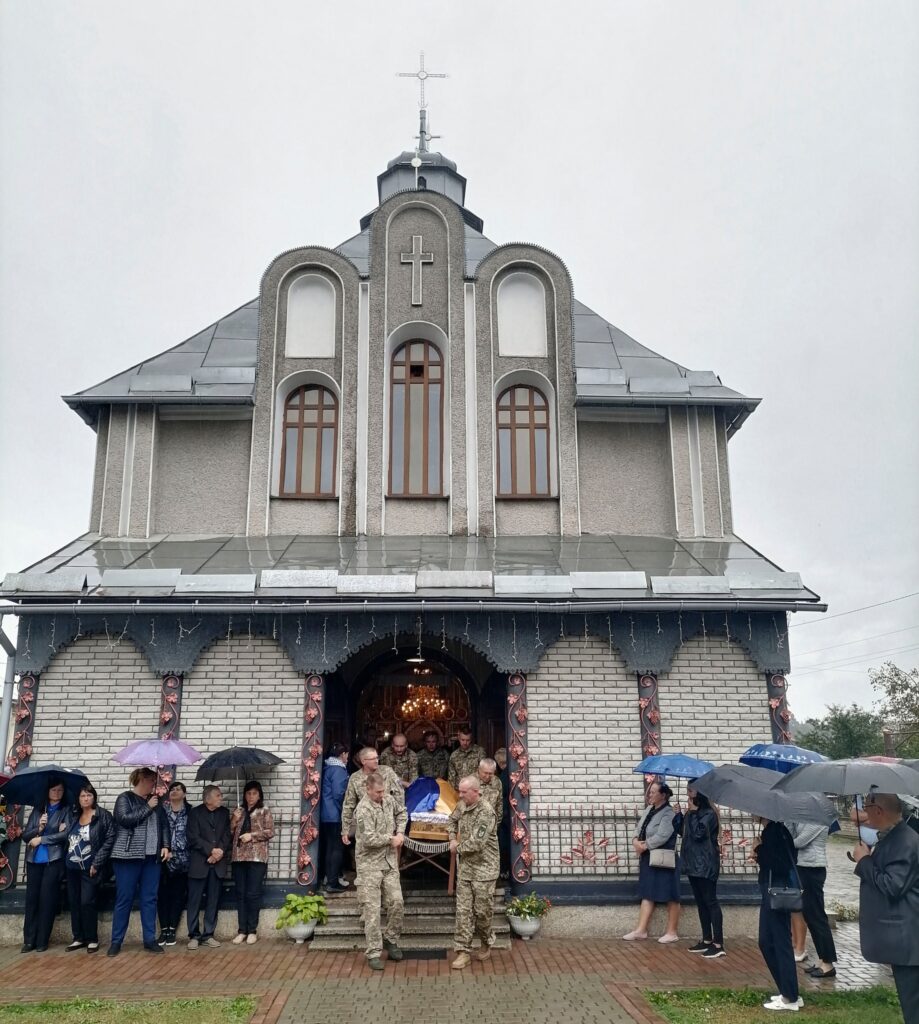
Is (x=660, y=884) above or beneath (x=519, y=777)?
beneath

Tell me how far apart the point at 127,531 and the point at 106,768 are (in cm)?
350

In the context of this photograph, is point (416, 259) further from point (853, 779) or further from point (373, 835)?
point (853, 779)

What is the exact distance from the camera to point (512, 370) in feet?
41.4

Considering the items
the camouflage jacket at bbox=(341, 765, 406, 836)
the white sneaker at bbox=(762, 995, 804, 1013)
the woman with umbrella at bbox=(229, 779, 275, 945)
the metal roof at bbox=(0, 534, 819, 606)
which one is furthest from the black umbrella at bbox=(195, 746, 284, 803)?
the white sneaker at bbox=(762, 995, 804, 1013)

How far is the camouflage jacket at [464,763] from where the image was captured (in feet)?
35.0

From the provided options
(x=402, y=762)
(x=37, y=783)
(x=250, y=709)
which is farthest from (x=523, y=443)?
(x=37, y=783)

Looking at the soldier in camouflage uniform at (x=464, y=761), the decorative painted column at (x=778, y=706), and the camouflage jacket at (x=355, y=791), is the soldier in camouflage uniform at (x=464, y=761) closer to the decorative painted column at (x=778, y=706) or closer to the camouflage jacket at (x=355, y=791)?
the camouflage jacket at (x=355, y=791)

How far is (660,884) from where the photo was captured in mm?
9109

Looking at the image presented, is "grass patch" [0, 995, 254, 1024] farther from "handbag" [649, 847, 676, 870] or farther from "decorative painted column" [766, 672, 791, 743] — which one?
"decorative painted column" [766, 672, 791, 743]

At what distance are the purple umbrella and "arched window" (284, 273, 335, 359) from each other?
603 centimetres

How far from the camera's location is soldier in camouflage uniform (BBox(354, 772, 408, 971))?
8.09 metres

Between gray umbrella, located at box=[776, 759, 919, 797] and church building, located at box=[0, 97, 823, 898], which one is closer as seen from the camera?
gray umbrella, located at box=[776, 759, 919, 797]

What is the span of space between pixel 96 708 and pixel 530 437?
6.87 meters

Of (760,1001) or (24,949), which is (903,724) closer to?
(760,1001)
